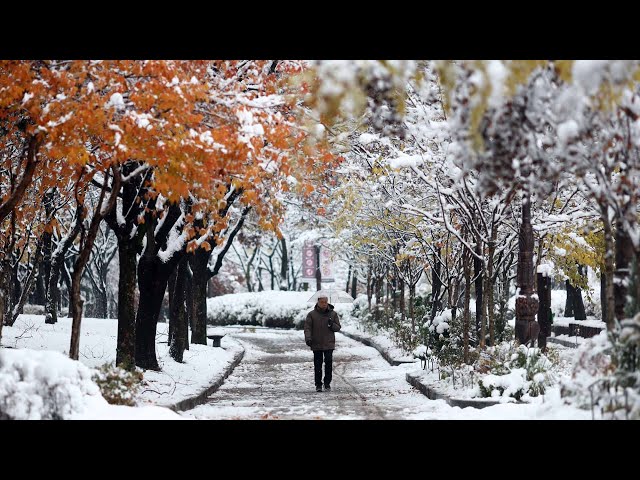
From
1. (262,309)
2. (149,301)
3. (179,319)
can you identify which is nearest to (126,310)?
(149,301)

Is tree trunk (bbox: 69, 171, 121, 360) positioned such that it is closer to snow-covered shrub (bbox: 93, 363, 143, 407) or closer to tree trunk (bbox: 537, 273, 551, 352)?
snow-covered shrub (bbox: 93, 363, 143, 407)

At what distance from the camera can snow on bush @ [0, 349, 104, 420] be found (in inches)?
333

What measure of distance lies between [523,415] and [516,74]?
4.36m

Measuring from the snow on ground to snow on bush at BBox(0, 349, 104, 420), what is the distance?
1.05ft

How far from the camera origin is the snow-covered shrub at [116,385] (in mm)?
10867

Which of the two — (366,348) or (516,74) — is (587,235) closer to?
(366,348)

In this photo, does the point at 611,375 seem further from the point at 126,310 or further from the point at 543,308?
the point at 543,308

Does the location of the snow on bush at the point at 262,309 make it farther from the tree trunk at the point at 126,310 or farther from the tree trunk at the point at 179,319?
the tree trunk at the point at 126,310

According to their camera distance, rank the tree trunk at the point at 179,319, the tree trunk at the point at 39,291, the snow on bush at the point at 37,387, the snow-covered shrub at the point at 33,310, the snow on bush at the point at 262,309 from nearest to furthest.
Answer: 1. the snow on bush at the point at 37,387
2. the tree trunk at the point at 179,319
3. the snow-covered shrub at the point at 33,310
4. the tree trunk at the point at 39,291
5. the snow on bush at the point at 262,309

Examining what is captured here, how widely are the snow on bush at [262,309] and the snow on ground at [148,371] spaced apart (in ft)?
49.3

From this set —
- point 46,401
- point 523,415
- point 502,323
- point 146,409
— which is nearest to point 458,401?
point 523,415

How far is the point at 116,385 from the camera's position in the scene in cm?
1110

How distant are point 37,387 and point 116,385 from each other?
2.42 metres

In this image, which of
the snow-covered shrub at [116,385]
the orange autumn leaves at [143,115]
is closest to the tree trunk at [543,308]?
the orange autumn leaves at [143,115]
